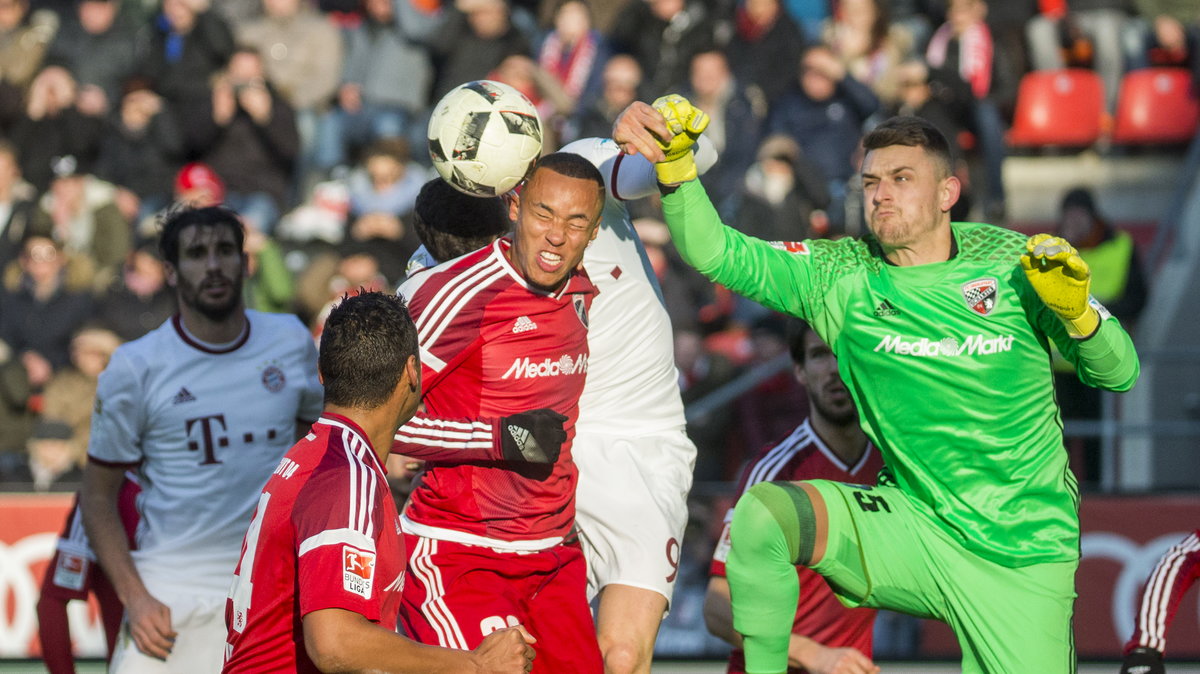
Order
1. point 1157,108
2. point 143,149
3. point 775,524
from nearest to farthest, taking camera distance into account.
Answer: point 775,524 < point 1157,108 < point 143,149

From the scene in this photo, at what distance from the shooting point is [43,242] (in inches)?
504

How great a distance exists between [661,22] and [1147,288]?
489 cm

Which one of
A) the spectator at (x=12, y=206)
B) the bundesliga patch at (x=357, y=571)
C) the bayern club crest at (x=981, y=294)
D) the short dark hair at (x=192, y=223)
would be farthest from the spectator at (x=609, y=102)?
the bundesliga patch at (x=357, y=571)

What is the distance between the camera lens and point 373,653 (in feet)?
14.0

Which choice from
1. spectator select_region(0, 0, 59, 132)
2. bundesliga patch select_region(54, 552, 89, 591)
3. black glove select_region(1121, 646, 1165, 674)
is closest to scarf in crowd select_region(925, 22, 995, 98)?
black glove select_region(1121, 646, 1165, 674)

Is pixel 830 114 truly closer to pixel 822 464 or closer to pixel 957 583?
pixel 822 464

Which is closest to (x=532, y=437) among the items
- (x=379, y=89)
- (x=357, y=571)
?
(x=357, y=571)

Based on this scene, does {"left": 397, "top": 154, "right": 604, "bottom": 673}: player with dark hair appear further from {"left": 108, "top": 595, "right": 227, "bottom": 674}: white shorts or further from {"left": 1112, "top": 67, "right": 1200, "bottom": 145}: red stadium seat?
{"left": 1112, "top": 67, "right": 1200, "bottom": 145}: red stadium seat

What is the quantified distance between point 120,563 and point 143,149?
8282 millimetres

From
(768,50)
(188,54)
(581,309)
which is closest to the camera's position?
(581,309)

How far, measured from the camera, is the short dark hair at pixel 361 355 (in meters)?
→ 4.62

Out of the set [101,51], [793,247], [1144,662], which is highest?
[101,51]

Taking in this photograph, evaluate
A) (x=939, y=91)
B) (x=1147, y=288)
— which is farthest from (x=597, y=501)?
(x=939, y=91)

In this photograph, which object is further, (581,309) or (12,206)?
(12,206)
